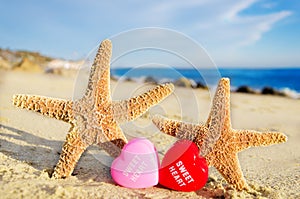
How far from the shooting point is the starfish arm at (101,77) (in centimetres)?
274

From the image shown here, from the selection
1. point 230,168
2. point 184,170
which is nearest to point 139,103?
point 184,170

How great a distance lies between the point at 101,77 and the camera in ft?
9.01

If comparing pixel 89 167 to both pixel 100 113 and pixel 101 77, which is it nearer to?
pixel 100 113

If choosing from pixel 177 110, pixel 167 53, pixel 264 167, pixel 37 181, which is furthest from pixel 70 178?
pixel 177 110

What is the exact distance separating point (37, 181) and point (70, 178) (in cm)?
31

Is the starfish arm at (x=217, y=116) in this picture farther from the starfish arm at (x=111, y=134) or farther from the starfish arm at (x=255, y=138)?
the starfish arm at (x=111, y=134)

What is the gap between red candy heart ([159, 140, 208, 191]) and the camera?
250cm

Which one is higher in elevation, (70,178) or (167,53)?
(167,53)

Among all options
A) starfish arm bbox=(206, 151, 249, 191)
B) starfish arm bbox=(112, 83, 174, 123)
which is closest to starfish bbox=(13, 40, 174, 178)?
starfish arm bbox=(112, 83, 174, 123)

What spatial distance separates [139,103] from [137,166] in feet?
1.73

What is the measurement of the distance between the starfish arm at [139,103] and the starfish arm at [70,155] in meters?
0.37

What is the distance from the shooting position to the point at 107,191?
2.39m

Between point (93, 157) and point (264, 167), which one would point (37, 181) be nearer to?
point (93, 157)

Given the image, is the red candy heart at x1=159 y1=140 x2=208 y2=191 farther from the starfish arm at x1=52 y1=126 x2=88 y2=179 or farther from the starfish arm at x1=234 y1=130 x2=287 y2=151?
the starfish arm at x1=52 y1=126 x2=88 y2=179
